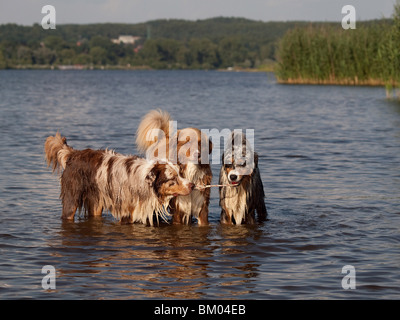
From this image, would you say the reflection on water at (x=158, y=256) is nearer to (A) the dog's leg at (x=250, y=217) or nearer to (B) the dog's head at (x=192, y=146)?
(A) the dog's leg at (x=250, y=217)

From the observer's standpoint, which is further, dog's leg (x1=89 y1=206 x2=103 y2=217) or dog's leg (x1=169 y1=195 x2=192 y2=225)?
dog's leg (x1=89 y1=206 x2=103 y2=217)

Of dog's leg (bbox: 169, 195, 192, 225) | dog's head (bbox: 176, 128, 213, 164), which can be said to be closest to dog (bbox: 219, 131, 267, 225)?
dog's head (bbox: 176, 128, 213, 164)

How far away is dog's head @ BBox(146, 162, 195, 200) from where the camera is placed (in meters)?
9.52

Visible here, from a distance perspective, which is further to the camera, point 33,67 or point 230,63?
point 230,63

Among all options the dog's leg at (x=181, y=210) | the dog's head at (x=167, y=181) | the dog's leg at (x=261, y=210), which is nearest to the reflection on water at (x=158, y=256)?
the dog's leg at (x=181, y=210)

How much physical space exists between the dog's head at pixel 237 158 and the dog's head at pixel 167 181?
2.18 ft

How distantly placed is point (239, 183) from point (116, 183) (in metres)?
1.87

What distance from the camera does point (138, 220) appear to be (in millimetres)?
10305

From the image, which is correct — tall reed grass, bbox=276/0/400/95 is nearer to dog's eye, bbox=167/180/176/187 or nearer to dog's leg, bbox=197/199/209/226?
dog's leg, bbox=197/199/209/226

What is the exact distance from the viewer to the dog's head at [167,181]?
31.2 ft

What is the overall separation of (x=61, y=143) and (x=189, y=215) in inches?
95.5

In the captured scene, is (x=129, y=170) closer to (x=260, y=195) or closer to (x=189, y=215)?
(x=189, y=215)

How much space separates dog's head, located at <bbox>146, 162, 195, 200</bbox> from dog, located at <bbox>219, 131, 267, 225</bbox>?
0.70m

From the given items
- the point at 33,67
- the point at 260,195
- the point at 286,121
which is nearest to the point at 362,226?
the point at 260,195
